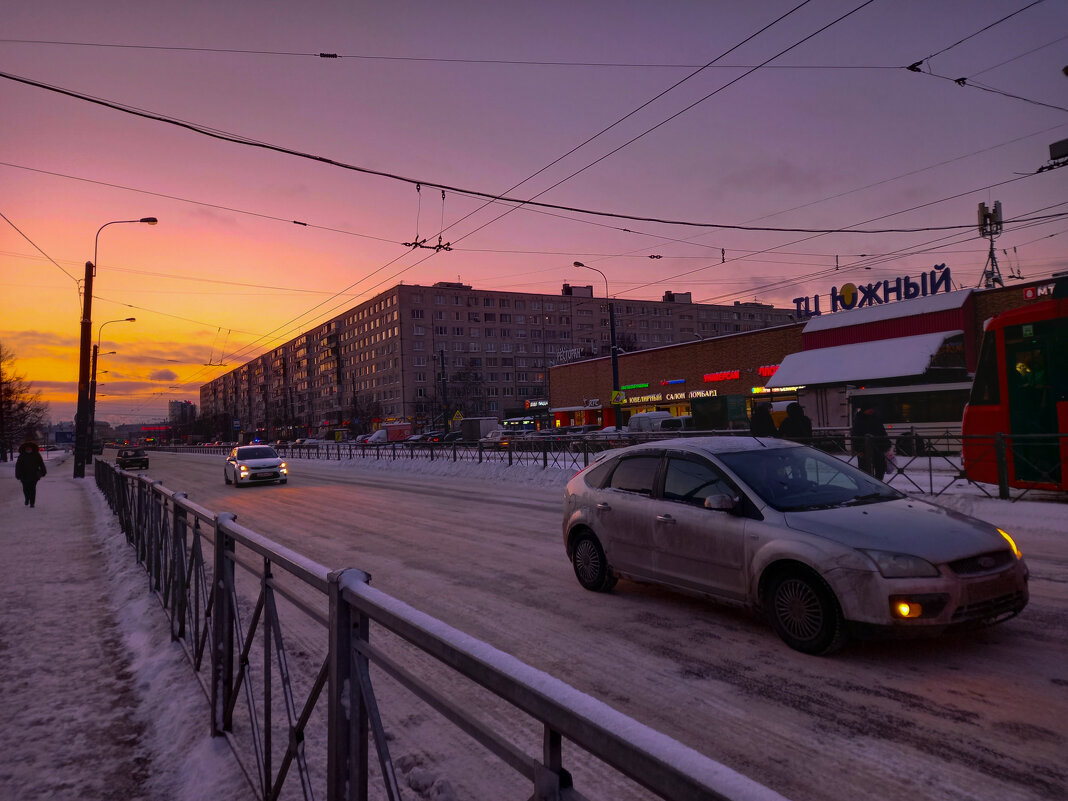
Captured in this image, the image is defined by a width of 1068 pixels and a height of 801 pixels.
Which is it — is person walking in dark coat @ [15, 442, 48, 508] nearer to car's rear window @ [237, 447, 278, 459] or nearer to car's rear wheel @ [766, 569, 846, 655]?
car's rear window @ [237, 447, 278, 459]

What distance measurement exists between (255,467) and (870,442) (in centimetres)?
1920

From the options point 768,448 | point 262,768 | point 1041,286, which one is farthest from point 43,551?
point 1041,286

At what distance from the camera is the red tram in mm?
10969

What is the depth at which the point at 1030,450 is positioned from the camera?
11.4 m

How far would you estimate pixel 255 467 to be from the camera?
2281 centimetres

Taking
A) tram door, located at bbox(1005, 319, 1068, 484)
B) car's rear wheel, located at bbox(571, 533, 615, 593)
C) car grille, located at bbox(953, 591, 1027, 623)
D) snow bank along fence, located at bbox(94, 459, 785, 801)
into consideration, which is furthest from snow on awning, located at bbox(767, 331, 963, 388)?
snow bank along fence, located at bbox(94, 459, 785, 801)

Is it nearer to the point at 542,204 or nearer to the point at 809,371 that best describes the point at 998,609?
the point at 542,204

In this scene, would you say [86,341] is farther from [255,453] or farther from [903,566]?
[903,566]

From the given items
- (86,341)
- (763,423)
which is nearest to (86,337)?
(86,341)

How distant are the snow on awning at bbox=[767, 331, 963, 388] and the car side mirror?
26.2 metres

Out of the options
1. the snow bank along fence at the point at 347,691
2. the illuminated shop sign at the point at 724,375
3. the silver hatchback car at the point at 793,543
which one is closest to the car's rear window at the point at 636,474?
the silver hatchback car at the point at 793,543

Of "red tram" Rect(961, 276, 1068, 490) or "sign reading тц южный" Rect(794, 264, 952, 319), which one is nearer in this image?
"red tram" Rect(961, 276, 1068, 490)

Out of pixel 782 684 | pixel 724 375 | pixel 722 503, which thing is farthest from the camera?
pixel 724 375

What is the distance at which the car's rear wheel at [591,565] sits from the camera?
6539 mm
